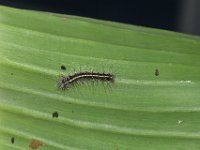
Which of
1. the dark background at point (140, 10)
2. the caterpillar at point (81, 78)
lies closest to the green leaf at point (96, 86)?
the caterpillar at point (81, 78)

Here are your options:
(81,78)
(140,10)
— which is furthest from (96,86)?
(140,10)

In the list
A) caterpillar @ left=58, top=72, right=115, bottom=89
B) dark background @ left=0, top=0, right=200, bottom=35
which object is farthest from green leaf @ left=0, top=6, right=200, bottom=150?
dark background @ left=0, top=0, right=200, bottom=35

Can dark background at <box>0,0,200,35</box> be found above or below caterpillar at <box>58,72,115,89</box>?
above

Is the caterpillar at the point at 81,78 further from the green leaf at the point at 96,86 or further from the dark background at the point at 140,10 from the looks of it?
the dark background at the point at 140,10

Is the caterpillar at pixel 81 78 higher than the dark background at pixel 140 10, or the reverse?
the dark background at pixel 140 10

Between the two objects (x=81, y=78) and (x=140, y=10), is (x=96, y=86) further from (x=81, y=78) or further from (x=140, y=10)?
(x=140, y=10)

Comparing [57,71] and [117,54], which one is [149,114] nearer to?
[117,54]

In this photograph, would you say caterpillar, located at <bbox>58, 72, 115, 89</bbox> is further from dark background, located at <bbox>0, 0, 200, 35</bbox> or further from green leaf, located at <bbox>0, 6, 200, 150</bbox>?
dark background, located at <bbox>0, 0, 200, 35</bbox>
